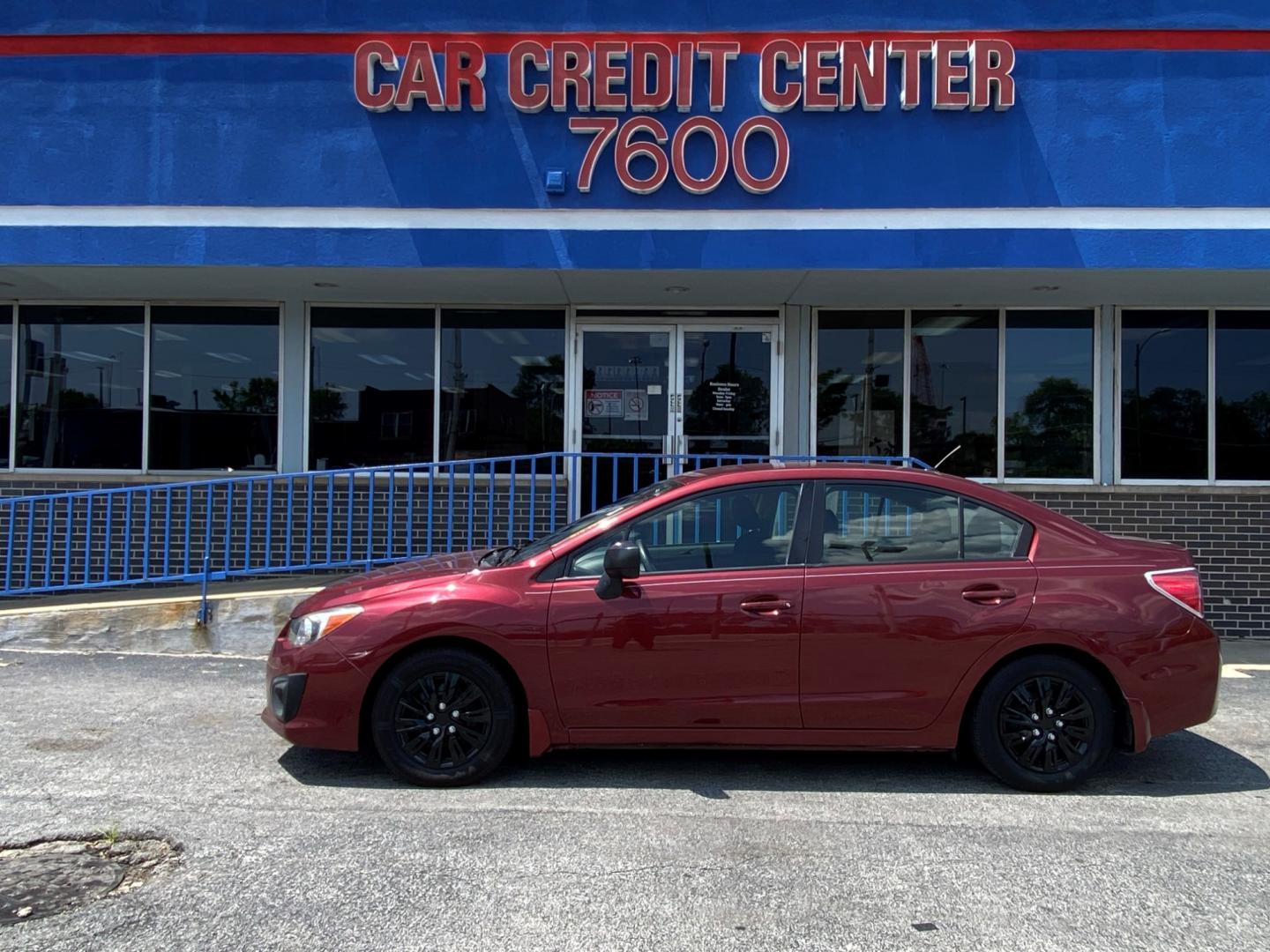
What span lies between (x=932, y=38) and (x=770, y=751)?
6310mm

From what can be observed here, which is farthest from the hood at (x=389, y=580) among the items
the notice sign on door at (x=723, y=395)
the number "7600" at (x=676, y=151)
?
the notice sign on door at (x=723, y=395)

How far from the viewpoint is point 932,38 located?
8.25 metres

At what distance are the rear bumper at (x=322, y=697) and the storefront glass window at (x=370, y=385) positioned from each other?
5171mm

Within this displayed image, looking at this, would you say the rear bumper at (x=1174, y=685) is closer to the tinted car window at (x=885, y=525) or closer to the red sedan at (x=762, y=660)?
the red sedan at (x=762, y=660)

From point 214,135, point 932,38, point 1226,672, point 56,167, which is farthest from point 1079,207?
point 56,167

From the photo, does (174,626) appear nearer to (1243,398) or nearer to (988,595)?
(988,595)

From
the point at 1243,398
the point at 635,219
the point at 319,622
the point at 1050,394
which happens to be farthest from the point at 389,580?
the point at 1243,398

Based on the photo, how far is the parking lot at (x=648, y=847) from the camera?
3.38 metres

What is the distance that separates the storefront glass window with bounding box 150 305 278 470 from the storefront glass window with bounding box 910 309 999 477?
6533 millimetres

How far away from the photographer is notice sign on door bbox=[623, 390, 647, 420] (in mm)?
9680

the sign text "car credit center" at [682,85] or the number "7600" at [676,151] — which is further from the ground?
the sign text "car credit center" at [682,85]

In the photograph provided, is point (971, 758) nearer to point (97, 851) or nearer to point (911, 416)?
point (97, 851)

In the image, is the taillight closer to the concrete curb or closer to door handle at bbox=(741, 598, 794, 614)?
door handle at bbox=(741, 598, 794, 614)

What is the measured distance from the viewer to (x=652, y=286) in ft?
29.2
